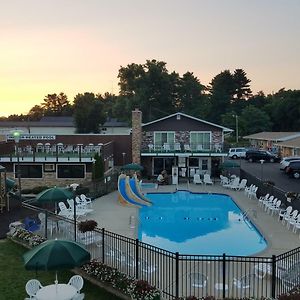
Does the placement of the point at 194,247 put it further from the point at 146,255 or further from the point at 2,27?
the point at 2,27

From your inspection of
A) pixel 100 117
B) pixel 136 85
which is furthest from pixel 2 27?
pixel 136 85

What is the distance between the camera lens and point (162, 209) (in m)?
26.3

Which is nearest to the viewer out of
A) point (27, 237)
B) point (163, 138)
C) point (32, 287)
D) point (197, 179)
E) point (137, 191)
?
point (32, 287)

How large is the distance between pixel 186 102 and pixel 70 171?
2307 inches

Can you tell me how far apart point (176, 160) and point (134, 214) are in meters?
15.0

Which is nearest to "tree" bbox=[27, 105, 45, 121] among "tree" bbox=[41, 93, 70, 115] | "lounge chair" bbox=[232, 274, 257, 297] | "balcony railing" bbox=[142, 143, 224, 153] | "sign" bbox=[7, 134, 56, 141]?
"tree" bbox=[41, 93, 70, 115]

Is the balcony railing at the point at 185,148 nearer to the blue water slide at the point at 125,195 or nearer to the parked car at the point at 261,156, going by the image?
the blue water slide at the point at 125,195

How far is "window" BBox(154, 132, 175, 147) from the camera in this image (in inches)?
1526

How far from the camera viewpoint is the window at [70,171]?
1318 inches

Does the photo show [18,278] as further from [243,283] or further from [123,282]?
[243,283]

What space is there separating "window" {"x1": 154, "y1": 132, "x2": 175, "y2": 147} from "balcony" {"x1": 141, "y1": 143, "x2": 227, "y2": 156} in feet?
1.47

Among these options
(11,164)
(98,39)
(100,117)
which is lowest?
(11,164)

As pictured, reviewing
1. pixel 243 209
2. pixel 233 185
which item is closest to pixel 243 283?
pixel 243 209

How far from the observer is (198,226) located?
22156 millimetres
